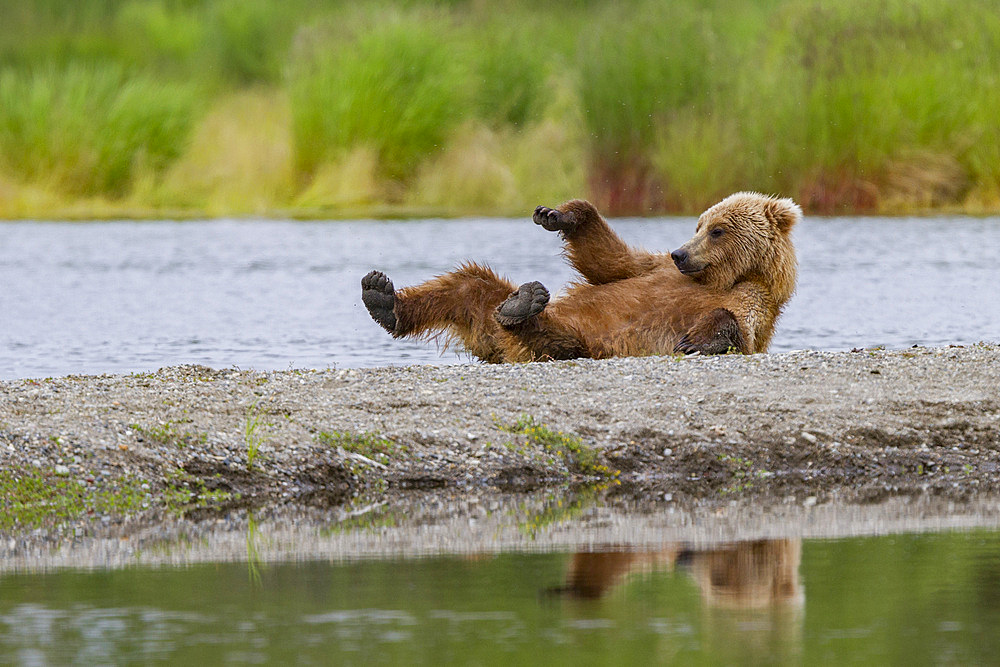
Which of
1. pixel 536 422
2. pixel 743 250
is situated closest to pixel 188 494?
pixel 536 422

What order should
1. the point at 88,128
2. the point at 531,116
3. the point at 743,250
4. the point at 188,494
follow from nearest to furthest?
the point at 188,494
the point at 743,250
the point at 88,128
the point at 531,116

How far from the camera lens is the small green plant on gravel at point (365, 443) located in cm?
680

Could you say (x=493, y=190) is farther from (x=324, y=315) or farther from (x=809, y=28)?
(x=324, y=315)

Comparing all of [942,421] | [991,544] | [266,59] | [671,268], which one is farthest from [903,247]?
[266,59]

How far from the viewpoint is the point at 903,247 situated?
16.2 m

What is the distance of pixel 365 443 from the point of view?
22.5 feet

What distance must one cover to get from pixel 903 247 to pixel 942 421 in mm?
9245

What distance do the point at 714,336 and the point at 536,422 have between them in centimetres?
164

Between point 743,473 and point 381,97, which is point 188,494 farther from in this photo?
point 381,97

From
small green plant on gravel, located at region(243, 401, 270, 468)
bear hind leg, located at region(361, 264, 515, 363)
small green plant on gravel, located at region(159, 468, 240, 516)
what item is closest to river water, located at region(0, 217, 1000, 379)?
bear hind leg, located at region(361, 264, 515, 363)

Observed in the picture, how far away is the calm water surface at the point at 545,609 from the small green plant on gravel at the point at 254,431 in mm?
1479

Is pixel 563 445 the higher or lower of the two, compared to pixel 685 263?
lower

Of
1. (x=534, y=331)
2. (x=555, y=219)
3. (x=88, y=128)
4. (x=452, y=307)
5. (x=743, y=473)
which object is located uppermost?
(x=88, y=128)

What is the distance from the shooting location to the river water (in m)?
10.8
